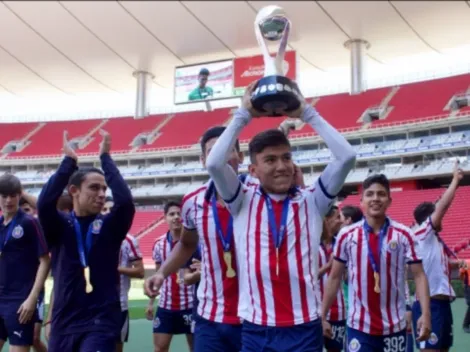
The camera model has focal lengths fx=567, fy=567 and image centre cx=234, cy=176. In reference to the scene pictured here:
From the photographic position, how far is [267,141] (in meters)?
2.44

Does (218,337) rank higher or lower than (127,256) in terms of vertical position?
lower

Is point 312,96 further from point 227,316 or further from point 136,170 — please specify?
point 227,316

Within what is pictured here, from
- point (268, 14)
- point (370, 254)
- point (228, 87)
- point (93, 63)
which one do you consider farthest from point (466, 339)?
point (93, 63)

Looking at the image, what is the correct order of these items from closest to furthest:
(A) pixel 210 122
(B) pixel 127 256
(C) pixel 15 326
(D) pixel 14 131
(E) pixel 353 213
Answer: (C) pixel 15 326 < (B) pixel 127 256 < (E) pixel 353 213 < (A) pixel 210 122 < (D) pixel 14 131

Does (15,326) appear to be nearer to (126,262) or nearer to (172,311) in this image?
(126,262)

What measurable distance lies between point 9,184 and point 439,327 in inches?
142

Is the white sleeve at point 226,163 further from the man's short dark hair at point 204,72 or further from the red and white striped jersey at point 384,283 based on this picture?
the man's short dark hair at point 204,72

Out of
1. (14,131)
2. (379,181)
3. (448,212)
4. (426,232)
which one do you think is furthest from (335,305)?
(14,131)

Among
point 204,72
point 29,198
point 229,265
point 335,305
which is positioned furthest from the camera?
point 204,72

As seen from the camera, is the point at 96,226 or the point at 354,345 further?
the point at 354,345

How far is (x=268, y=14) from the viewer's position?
3.70 feet

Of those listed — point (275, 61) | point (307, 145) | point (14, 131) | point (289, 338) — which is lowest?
point (289, 338)

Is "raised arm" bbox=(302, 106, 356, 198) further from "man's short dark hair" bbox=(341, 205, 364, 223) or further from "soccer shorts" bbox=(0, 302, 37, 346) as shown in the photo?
"man's short dark hair" bbox=(341, 205, 364, 223)

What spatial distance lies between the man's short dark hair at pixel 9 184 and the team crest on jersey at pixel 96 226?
1.19m
